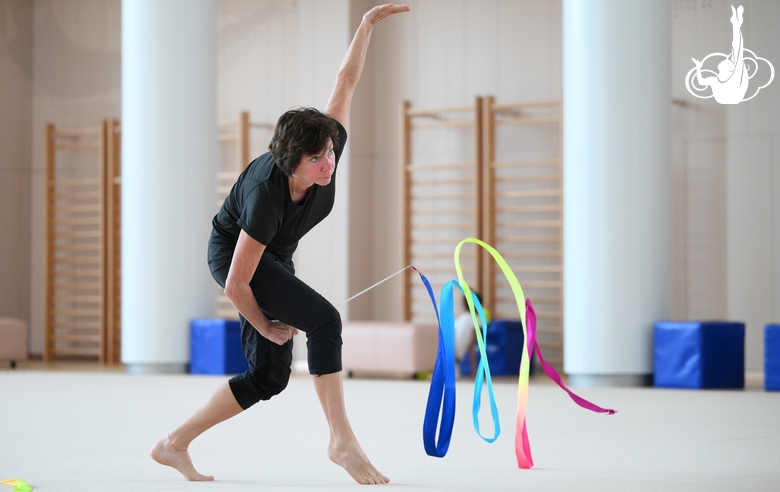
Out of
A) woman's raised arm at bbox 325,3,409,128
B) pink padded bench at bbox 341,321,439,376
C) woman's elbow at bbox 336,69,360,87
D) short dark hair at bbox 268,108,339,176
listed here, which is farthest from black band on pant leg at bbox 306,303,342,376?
pink padded bench at bbox 341,321,439,376

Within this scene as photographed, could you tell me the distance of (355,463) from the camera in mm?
2408

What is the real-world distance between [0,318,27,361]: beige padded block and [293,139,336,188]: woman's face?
7389 mm

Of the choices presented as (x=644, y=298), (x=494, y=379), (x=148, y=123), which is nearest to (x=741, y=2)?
(x=644, y=298)

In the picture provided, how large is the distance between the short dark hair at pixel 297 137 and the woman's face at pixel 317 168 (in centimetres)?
1

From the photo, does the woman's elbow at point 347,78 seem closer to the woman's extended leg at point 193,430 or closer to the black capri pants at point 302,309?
the black capri pants at point 302,309

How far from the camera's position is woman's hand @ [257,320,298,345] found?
7.83ft

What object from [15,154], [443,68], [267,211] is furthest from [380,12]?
[15,154]

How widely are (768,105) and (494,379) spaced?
9.77 feet

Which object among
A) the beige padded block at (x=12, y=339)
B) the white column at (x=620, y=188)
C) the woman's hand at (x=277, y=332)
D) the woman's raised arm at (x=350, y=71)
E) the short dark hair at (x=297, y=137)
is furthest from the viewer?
the beige padded block at (x=12, y=339)

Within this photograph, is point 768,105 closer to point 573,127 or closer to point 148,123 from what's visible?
point 573,127

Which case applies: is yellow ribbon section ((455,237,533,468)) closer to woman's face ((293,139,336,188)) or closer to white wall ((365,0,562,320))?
woman's face ((293,139,336,188))

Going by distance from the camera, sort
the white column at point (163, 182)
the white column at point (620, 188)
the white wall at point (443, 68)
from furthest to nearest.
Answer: the white wall at point (443, 68), the white column at point (163, 182), the white column at point (620, 188)

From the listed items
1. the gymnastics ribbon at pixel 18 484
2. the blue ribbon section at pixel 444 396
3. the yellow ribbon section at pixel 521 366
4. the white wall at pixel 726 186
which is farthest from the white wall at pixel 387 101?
the gymnastics ribbon at pixel 18 484

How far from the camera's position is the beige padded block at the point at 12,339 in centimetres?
889
